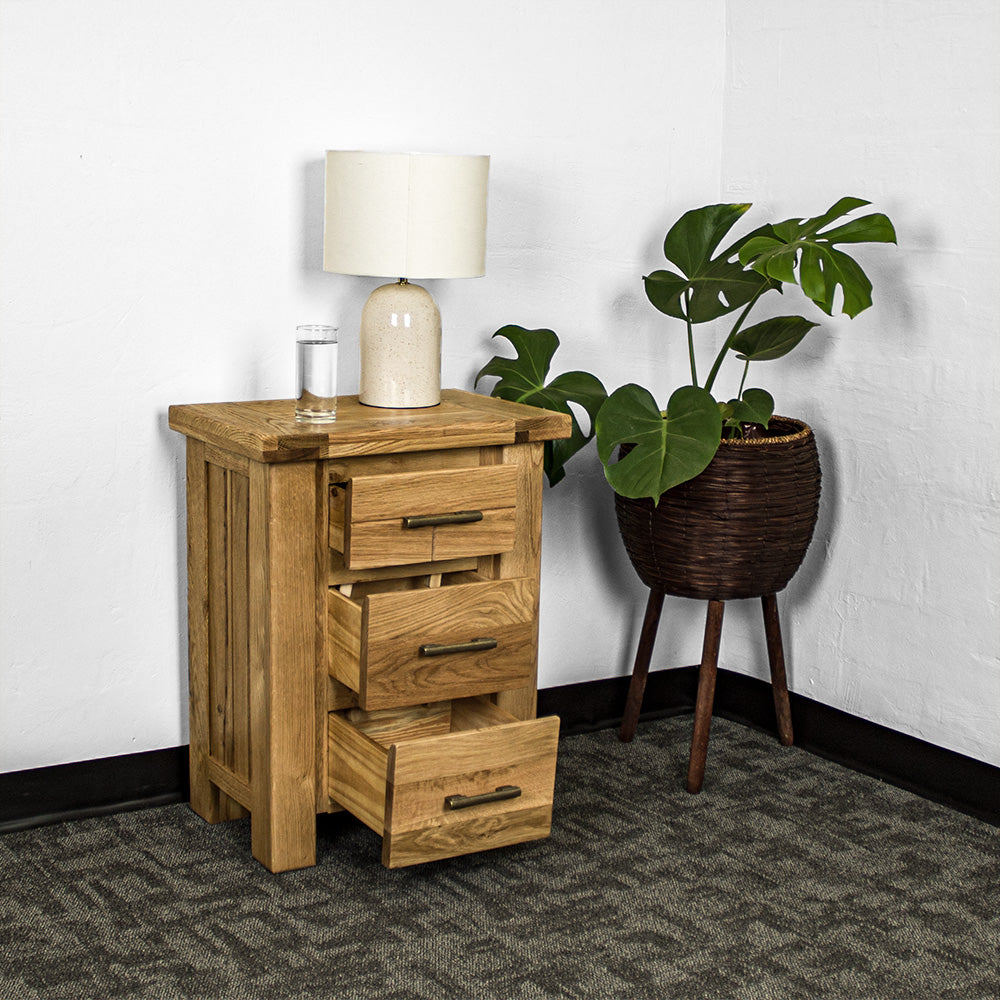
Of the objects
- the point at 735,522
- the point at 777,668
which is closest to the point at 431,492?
the point at 735,522

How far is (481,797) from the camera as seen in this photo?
2039 mm

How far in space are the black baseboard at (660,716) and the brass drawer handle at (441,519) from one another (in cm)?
72

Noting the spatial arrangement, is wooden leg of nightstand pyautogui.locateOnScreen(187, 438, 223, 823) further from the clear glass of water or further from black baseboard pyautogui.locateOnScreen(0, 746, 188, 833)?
the clear glass of water

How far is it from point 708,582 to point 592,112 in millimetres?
999

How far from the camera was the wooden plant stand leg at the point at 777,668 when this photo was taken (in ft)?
8.77

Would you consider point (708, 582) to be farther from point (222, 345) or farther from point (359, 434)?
point (222, 345)

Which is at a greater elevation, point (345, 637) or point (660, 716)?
point (345, 637)

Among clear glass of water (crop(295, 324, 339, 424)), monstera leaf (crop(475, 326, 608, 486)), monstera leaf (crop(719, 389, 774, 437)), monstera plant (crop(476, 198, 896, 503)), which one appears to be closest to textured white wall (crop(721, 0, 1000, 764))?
monstera plant (crop(476, 198, 896, 503))

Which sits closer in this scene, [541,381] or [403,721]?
[403,721]

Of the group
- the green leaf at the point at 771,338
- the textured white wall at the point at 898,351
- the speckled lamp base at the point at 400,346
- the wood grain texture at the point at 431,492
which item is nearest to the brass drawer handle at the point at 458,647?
the wood grain texture at the point at 431,492

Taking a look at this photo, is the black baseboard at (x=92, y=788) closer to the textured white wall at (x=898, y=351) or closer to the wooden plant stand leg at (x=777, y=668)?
the wooden plant stand leg at (x=777, y=668)

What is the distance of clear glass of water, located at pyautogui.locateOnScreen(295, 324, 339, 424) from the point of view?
6.83 ft

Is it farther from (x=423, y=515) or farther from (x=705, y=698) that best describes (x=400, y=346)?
(x=705, y=698)

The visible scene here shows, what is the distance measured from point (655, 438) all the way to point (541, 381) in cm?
31
